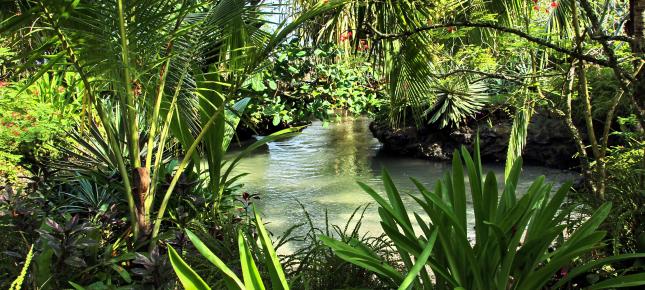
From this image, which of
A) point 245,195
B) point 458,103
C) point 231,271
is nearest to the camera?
point 231,271

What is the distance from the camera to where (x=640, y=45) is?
1998 mm

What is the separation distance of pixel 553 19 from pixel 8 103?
4486 mm

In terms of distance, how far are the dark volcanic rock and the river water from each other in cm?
24

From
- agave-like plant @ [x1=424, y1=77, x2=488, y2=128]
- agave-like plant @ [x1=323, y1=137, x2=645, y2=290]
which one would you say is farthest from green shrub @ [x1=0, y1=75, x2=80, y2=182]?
agave-like plant @ [x1=424, y1=77, x2=488, y2=128]

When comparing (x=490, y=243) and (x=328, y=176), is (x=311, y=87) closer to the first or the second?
(x=328, y=176)

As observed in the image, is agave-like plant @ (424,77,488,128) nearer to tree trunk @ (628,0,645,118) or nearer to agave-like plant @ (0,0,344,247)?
agave-like plant @ (0,0,344,247)

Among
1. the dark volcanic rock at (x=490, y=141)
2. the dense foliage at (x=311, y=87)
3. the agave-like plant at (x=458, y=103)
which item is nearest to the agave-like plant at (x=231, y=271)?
the dense foliage at (x=311, y=87)

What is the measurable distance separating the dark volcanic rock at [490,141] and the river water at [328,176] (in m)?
0.24

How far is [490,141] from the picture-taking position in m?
8.59

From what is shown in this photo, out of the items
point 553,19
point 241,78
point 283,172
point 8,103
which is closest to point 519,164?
point 241,78

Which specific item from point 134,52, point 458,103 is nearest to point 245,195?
point 134,52

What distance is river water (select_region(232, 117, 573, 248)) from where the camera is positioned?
5504 millimetres

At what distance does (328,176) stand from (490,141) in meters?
3.00

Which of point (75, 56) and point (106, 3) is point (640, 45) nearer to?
point (106, 3)
